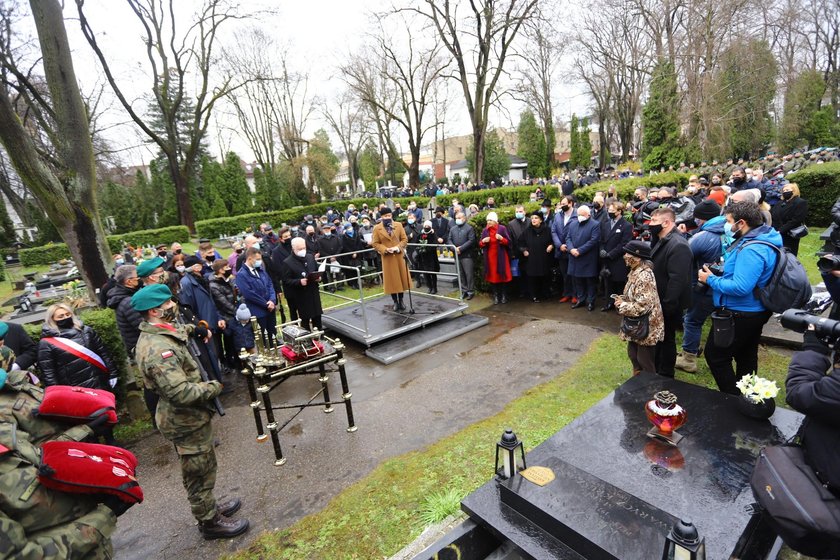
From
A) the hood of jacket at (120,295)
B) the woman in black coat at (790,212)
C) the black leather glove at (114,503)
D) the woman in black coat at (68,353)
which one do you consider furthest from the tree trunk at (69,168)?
the woman in black coat at (790,212)

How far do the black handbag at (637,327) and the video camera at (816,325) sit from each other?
6.43 feet

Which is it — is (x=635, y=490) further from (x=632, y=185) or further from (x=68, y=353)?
(x=632, y=185)

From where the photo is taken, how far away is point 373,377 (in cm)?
601

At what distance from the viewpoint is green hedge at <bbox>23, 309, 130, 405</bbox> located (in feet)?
17.2

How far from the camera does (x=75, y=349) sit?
441cm

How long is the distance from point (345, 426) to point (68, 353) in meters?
3.06

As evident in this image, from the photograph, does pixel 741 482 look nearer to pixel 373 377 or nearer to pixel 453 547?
pixel 453 547

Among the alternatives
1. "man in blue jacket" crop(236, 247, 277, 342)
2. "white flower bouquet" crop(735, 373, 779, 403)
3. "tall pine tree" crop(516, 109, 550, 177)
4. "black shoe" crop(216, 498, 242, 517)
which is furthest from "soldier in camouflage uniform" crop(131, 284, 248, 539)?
"tall pine tree" crop(516, 109, 550, 177)

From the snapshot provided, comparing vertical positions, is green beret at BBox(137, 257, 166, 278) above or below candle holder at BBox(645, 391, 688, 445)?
above

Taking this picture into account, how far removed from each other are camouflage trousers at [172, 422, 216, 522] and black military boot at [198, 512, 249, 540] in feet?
0.21

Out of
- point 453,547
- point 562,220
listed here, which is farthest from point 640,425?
point 562,220

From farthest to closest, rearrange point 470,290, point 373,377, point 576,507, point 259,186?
point 259,186 → point 470,290 → point 373,377 → point 576,507

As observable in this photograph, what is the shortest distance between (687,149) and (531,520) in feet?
93.3

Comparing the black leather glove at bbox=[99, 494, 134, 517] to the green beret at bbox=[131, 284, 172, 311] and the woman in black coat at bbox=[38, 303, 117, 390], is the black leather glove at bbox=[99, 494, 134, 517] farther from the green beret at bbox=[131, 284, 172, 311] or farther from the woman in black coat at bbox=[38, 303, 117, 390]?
the woman in black coat at bbox=[38, 303, 117, 390]
